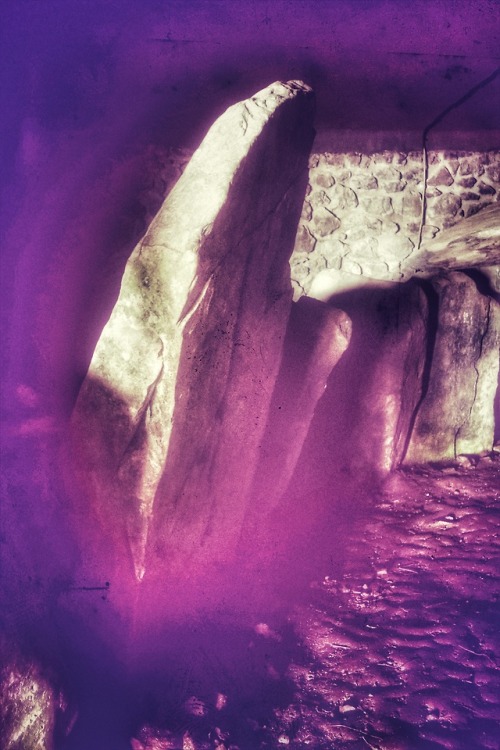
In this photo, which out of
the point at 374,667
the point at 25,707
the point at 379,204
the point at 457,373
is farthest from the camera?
the point at 379,204

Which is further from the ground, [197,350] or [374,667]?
[197,350]

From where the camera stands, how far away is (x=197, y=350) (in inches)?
48.0

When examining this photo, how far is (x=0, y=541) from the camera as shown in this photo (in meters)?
1.24

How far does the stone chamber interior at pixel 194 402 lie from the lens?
3.86 feet

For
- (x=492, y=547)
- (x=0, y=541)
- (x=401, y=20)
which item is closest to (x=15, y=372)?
(x=0, y=541)

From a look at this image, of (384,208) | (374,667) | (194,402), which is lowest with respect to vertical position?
(374,667)

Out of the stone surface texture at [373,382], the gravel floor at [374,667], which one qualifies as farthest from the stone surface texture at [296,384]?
the gravel floor at [374,667]

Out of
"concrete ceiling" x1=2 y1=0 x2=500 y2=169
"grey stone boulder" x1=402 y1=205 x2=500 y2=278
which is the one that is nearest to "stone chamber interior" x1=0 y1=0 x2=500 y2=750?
"concrete ceiling" x1=2 y1=0 x2=500 y2=169

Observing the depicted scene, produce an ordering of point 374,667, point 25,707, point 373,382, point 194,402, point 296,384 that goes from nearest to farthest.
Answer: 1. point 25,707
2. point 194,402
3. point 374,667
4. point 296,384
5. point 373,382

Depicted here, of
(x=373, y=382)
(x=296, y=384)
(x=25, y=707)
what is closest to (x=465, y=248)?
(x=373, y=382)

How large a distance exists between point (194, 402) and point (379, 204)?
2.29m

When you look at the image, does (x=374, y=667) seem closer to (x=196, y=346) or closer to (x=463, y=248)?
(x=196, y=346)

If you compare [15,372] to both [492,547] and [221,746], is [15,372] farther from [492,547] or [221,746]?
[492,547]

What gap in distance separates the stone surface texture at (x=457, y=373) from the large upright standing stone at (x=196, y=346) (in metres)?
1.43
